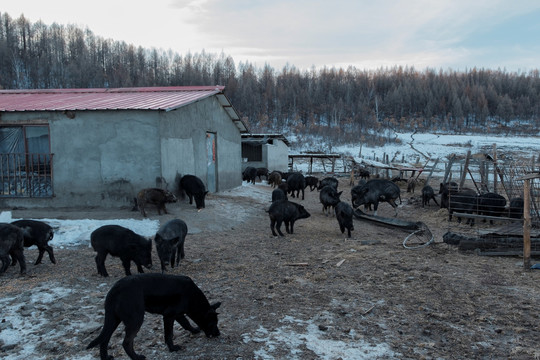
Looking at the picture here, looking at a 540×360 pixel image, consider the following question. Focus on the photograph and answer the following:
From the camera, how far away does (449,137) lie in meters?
62.6

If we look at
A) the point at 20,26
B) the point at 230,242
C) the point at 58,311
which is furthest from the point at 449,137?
the point at 20,26

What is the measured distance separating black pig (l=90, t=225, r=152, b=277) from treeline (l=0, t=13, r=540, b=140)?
179 feet

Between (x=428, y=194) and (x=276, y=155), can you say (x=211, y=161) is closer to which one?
(x=428, y=194)

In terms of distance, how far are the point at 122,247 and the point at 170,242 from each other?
0.80m

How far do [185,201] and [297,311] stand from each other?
9418 mm

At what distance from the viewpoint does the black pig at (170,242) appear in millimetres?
7054

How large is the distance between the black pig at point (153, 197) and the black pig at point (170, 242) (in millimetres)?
3727

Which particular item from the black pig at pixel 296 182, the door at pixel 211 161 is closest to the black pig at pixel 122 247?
the door at pixel 211 161

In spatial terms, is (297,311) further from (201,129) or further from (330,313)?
(201,129)

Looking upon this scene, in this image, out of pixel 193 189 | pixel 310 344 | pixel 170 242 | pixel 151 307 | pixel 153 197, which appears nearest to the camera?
pixel 151 307

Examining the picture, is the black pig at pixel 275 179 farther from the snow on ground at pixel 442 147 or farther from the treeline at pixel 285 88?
the treeline at pixel 285 88

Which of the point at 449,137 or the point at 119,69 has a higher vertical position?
the point at 119,69

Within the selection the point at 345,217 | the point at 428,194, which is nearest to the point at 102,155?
the point at 345,217

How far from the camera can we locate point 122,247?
271 inches
